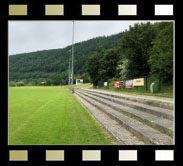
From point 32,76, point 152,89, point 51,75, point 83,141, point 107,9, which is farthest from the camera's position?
point 152,89

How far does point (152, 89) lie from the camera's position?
1180cm

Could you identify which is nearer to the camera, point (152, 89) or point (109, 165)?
point (109, 165)

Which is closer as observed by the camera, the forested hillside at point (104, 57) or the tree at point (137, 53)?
the forested hillside at point (104, 57)

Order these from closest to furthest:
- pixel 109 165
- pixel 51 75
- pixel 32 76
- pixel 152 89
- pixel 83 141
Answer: pixel 109 165 → pixel 83 141 → pixel 32 76 → pixel 51 75 → pixel 152 89

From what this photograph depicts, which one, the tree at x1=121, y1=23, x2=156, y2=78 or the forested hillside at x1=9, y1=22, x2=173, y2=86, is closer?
the forested hillside at x1=9, y1=22, x2=173, y2=86

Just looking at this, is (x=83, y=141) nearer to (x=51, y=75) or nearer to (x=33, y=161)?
(x=33, y=161)

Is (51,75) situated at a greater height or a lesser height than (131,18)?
lesser

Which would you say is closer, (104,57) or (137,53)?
(137,53)
